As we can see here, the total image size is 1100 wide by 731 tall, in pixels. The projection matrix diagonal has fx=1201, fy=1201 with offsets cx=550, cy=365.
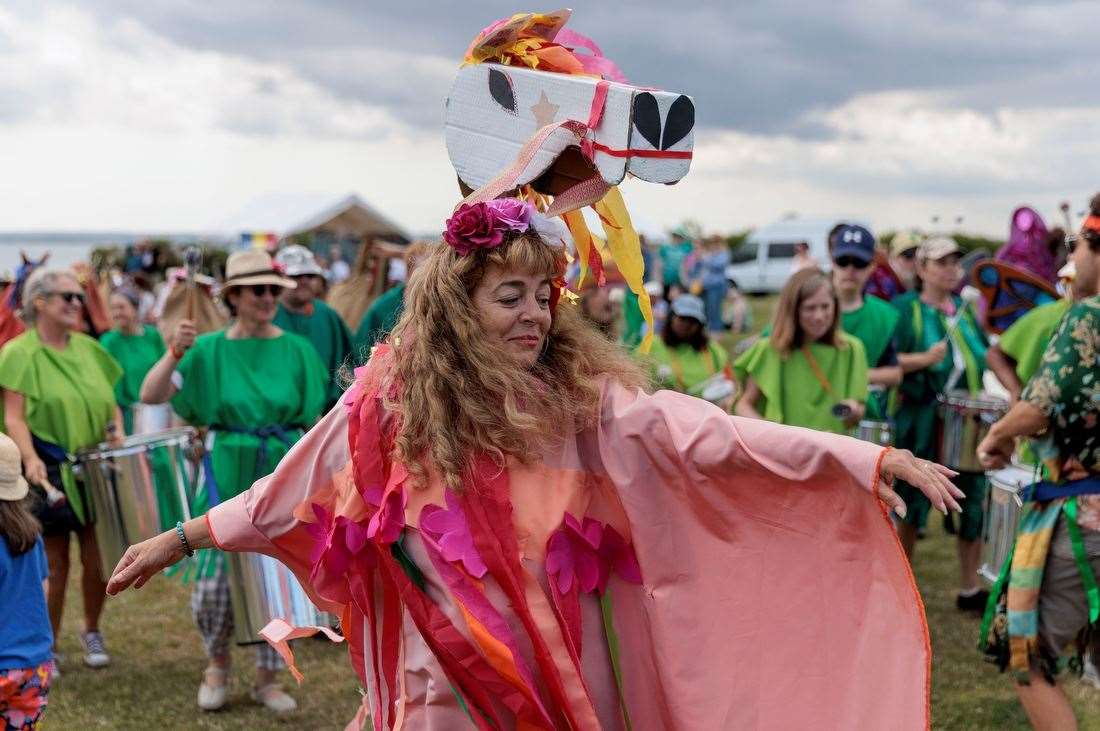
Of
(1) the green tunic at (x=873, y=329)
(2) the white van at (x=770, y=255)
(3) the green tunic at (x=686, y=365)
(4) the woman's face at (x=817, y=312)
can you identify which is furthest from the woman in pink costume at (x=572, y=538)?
(2) the white van at (x=770, y=255)

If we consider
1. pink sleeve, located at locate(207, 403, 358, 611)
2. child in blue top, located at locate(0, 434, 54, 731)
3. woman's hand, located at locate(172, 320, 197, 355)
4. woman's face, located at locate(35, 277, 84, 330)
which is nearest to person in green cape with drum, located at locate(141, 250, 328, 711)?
woman's hand, located at locate(172, 320, 197, 355)

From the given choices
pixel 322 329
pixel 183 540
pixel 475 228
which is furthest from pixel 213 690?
pixel 475 228

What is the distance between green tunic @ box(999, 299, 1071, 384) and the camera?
4809 mm

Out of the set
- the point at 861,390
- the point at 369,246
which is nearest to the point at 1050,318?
the point at 861,390

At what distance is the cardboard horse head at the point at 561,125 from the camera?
279cm

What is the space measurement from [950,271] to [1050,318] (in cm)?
232

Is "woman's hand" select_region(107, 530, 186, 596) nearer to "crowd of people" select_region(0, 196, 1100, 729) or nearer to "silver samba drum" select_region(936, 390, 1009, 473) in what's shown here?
"crowd of people" select_region(0, 196, 1100, 729)

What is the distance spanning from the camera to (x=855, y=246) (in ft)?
22.2

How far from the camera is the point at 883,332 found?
667cm

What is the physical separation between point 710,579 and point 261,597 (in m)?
3.03

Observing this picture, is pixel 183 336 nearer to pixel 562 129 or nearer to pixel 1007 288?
pixel 562 129

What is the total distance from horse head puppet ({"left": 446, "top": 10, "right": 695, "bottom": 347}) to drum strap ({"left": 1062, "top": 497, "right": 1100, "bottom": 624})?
1767 millimetres

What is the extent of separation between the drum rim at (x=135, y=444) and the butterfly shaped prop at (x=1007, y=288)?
3951mm

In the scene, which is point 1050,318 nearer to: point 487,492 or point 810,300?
point 810,300
